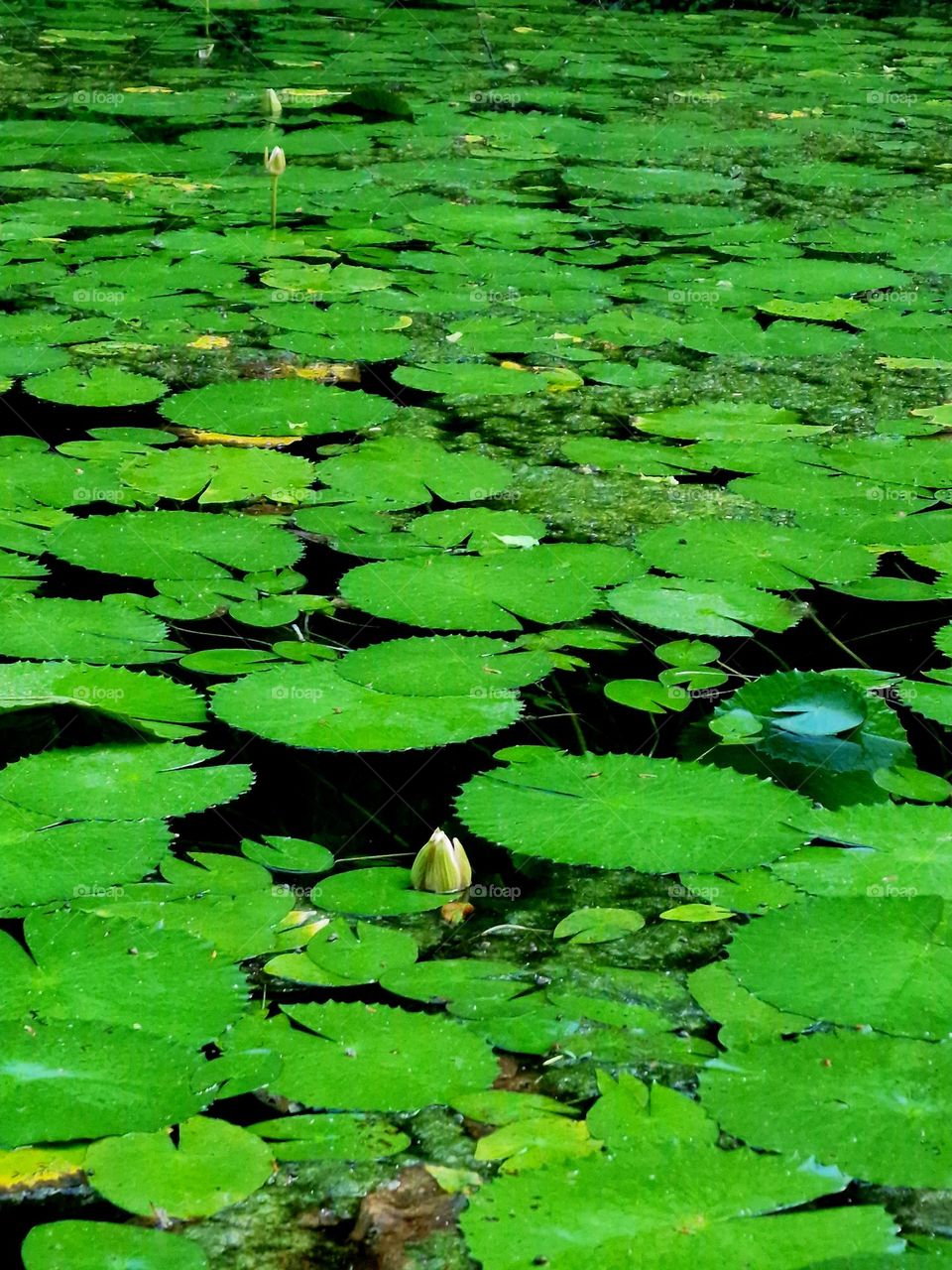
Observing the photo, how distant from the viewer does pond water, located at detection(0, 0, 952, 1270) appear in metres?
1.08

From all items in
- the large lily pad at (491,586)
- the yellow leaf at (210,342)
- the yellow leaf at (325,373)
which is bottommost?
the large lily pad at (491,586)

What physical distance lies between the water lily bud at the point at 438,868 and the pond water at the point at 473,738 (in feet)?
0.10

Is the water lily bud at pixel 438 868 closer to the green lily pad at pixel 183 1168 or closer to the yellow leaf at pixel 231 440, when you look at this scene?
the green lily pad at pixel 183 1168

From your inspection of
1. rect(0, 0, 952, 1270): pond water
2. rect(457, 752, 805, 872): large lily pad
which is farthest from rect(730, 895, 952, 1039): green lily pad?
rect(457, 752, 805, 872): large lily pad

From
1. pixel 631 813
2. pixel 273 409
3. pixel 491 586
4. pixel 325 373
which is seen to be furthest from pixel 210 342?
pixel 631 813

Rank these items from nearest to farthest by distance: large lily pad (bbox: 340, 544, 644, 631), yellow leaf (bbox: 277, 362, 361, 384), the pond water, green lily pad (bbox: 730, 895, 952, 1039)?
the pond water
green lily pad (bbox: 730, 895, 952, 1039)
large lily pad (bbox: 340, 544, 644, 631)
yellow leaf (bbox: 277, 362, 361, 384)

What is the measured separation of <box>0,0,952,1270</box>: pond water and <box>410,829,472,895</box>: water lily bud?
3 centimetres

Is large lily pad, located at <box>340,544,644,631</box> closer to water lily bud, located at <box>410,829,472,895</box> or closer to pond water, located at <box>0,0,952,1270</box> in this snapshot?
pond water, located at <box>0,0,952,1270</box>

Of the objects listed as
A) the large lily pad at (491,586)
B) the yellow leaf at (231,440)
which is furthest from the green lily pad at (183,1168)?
the yellow leaf at (231,440)

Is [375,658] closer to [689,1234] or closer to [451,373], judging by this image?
[689,1234]

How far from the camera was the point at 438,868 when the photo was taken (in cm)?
145

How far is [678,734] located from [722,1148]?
0.72 meters

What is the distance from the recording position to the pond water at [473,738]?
1.08 metres

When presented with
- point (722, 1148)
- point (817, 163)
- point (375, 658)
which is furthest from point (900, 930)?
point (817, 163)
